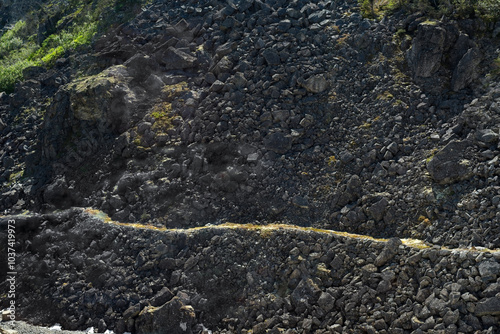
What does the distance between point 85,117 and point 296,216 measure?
13.7 meters

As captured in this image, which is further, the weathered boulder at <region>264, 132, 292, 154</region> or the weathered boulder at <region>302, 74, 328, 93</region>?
the weathered boulder at <region>302, 74, 328, 93</region>

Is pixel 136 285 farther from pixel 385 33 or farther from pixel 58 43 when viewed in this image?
pixel 58 43

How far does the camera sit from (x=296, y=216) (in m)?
19.9

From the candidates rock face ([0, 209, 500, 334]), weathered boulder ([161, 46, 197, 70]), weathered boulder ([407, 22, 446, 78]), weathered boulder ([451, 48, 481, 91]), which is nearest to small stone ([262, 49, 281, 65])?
weathered boulder ([161, 46, 197, 70])

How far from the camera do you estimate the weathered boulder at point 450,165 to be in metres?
17.9

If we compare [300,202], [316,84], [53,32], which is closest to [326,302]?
[300,202]

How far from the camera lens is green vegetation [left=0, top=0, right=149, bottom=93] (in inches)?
1248

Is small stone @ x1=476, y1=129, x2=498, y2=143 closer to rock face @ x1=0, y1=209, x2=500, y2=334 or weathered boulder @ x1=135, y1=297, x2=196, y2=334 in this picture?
rock face @ x1=0, y1=209, x2=500, y2=334

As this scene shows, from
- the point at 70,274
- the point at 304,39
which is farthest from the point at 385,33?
the point at 70,274

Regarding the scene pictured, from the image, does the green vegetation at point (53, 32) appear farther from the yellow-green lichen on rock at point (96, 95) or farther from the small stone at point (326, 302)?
the small stone at point (326, 302)

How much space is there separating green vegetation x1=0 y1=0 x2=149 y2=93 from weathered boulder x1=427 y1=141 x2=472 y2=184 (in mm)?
22136

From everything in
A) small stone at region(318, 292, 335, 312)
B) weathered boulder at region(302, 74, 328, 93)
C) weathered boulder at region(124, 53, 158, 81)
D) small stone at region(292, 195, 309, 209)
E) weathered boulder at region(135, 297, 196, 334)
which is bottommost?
weathered boulder at region(135, 297, 196, 334)

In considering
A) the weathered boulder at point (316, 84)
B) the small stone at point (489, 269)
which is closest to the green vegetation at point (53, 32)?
the weathered boulder at point (316, 84)

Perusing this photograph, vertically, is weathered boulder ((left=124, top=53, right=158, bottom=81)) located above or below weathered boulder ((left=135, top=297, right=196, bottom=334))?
above
